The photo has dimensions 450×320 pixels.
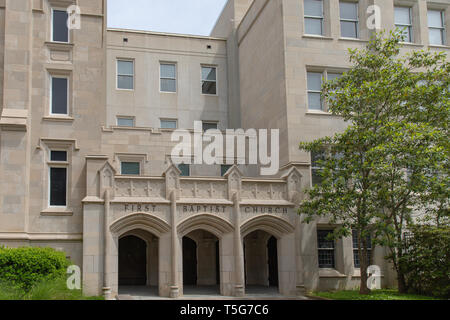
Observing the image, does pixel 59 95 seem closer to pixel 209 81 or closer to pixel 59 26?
pixel 59 26

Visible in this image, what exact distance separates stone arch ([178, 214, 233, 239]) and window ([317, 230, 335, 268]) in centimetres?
478

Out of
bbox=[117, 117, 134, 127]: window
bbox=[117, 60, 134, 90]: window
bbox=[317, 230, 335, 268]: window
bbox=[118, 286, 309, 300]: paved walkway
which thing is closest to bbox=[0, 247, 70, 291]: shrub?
bbox=[118, 286, 309, 300]: paved walkway

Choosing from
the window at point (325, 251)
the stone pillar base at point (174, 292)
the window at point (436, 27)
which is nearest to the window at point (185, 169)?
the window at point (325, 251)

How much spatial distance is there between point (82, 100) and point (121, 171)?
4762mm

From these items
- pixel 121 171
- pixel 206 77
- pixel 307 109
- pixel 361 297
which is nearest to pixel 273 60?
pixel 307 109

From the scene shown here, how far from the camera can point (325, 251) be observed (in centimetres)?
2616

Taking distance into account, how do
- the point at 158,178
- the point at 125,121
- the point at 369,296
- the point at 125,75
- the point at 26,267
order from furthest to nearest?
1. the point at 125,75
2. the point at 125,121
3. the point at 158,178
4. the point at 369,296
5. the point at 26,267

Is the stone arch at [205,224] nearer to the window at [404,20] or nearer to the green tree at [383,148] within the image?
the green tree at [383,148]

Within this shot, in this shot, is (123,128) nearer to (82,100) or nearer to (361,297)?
(82,100)

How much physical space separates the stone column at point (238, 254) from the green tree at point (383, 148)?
2.72m

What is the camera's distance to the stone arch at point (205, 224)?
23411mm

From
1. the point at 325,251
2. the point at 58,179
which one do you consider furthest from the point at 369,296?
the point at 58,179

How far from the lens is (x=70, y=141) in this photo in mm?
24109

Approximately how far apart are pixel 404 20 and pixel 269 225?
1379 centimetres
